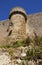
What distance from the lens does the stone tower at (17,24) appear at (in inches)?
496

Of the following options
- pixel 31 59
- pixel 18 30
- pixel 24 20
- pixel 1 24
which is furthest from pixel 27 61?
pixel 1 24

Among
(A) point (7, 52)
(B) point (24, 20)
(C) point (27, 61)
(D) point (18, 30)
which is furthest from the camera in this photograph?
(B) point (24, 20)

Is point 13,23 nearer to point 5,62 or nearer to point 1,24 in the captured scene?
point 5,62

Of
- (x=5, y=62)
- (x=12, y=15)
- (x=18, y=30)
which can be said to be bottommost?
(x=5, y=62)

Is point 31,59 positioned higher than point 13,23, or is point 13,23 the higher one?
point 13,23

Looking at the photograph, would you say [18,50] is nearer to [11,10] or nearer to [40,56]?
[40,56]

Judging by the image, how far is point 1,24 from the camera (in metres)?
22.8

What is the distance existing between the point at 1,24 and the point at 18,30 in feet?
31.9

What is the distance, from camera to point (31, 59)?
829 centimetres

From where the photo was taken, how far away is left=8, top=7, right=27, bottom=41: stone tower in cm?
1259

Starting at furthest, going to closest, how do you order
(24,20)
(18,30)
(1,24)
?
(1,24) → (24,20) → (18,30)

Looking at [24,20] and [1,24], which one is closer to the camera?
[24,20]

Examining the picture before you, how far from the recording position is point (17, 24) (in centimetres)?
1348

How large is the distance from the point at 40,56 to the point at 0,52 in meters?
1.45
